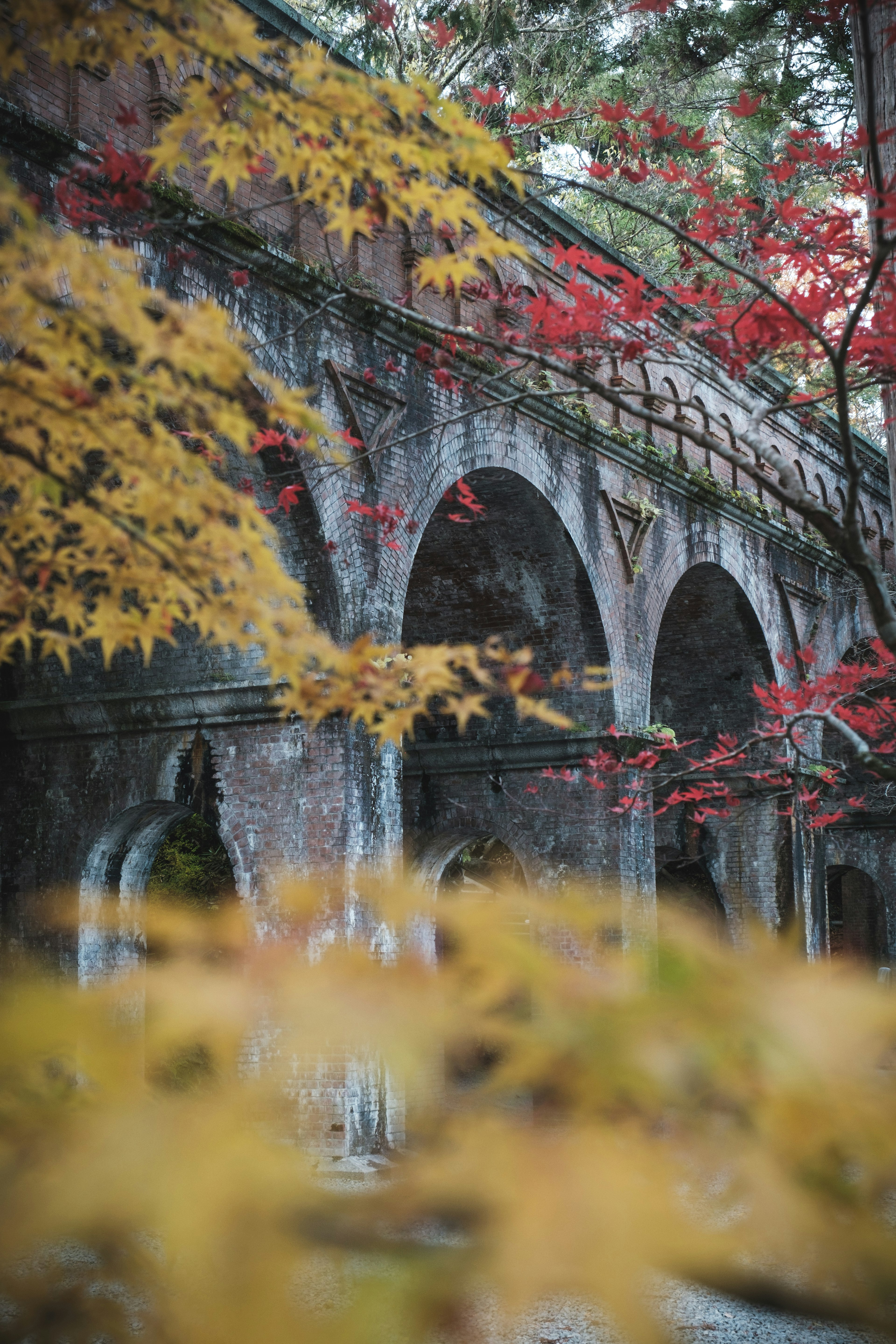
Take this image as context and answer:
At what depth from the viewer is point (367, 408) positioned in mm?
9352

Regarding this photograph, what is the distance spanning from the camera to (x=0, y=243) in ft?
7.00

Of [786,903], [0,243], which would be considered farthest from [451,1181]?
[786,903]

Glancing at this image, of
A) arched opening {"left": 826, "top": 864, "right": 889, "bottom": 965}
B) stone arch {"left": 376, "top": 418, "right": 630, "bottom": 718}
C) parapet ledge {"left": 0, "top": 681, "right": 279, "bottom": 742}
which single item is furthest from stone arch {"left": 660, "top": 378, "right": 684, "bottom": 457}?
arched opening {"left": 826, "top": 864, "right": 889, "bottom": 965}

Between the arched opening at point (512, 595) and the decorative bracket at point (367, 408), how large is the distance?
177 cm

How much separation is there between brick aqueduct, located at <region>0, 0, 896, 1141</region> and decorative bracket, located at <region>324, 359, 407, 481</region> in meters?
0.02

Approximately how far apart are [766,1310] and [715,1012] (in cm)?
31

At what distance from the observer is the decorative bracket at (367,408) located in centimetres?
908

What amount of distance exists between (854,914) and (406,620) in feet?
45.5

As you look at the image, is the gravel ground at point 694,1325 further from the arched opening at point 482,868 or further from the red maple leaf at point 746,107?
the arched opening at point 482,868

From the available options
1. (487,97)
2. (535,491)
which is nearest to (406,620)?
(535,491)

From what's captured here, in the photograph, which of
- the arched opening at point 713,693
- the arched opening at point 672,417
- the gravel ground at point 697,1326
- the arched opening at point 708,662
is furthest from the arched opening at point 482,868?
the gravel ground at point 697,1326

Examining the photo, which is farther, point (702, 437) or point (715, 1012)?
point (702, 437)

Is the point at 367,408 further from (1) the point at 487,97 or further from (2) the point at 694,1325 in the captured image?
(2) the point at 694,1325

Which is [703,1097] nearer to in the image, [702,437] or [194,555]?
[194,555]
